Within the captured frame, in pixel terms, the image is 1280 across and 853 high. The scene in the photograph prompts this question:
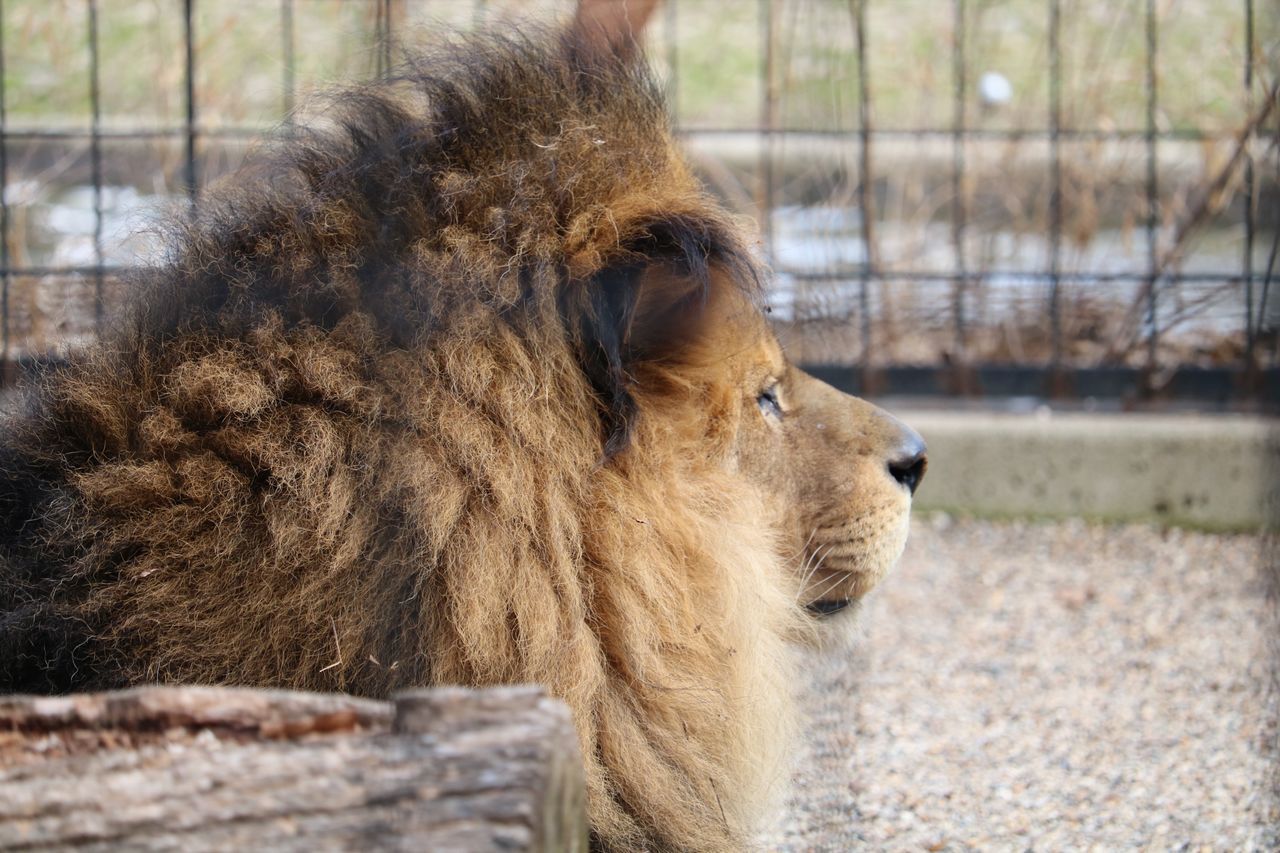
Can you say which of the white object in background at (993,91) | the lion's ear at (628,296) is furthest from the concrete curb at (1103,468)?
the lion's ear at (628,296)

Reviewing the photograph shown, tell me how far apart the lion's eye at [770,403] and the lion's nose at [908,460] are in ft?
0.70

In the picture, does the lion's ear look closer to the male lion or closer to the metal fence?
the male lion

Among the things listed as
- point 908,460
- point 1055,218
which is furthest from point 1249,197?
point 908,460

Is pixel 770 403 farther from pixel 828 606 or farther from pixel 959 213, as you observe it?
pixel 959 213

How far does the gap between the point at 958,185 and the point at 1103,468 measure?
134 centimetres

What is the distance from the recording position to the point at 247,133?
525cm

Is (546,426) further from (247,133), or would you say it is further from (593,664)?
(247,133)

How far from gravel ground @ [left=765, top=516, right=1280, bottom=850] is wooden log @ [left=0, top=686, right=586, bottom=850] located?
4.27 ft

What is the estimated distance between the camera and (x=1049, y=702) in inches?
136

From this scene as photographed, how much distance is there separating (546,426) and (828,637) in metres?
0.82

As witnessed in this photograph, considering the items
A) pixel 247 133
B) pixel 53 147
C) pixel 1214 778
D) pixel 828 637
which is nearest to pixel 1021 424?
pixel 1214 778


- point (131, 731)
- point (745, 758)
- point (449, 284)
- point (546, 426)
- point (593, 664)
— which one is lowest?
point (745, 758)

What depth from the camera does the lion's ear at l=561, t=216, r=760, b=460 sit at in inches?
70.7

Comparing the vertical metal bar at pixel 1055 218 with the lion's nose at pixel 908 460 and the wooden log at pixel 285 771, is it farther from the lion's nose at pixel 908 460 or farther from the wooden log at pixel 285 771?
the wooden log at pixel 285 771
